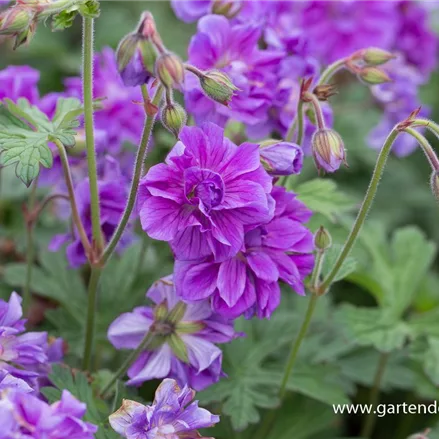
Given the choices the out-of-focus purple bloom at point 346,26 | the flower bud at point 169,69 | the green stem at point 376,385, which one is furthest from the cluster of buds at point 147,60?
the out-of-focus purple bloom at point 346,26

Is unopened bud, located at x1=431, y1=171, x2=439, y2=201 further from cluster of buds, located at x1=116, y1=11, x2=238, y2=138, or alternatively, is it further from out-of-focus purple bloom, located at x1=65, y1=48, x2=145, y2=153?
out-of-focus purple bloom, located at x1=65, y1=48, x2=145, y2=153

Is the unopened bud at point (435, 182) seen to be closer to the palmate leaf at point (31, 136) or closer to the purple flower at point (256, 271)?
the purple flower at point (256, 271)

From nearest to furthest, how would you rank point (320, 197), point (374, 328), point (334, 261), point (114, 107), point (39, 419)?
point (39, 419), point (334, 261), point (320, 197), point (374, 328), point (114, 107)

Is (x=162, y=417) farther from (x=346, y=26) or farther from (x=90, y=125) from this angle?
(x=346, y=26)

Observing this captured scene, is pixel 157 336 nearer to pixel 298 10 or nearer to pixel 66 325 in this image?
pixel 66 325

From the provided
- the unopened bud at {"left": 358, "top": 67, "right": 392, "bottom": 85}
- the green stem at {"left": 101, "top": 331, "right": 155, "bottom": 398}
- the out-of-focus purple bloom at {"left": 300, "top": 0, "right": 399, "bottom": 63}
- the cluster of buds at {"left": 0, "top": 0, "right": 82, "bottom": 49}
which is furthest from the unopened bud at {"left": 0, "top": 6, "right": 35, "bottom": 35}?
the out-of-focus purple bloom at {"left": 300, "top": 0, "right": 399, "bottom": 63}

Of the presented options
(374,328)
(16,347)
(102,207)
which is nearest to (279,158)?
(102,207)
